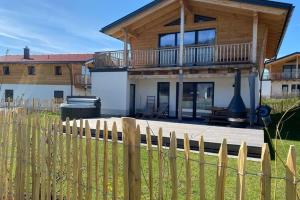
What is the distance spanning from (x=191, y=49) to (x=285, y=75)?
96.8 feet

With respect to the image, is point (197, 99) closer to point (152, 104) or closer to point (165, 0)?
point (152, 104)

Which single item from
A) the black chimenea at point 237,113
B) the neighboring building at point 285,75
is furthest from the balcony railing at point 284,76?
the black chimenea at point 237,113

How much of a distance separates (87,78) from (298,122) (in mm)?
22024

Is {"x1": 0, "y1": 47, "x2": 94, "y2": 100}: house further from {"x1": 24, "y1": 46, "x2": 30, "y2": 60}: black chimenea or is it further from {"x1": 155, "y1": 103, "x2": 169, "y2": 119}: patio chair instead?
{"x1": 155, "y1": 103, "x2": 169, "y2": 119}: patio chair

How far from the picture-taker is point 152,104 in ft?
52.9

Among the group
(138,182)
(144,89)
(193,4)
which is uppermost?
(193,4)

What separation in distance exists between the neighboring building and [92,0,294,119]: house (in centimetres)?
2345

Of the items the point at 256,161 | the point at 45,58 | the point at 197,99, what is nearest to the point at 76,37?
the point at 45,58

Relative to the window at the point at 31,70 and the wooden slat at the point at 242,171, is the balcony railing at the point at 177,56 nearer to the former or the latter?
the wooden slat at the point at 242,171

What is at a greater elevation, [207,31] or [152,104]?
[207,31]

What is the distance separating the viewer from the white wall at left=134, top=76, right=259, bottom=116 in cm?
1342

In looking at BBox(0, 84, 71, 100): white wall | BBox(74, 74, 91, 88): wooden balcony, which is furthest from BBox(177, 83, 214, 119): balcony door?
BBox(0, 84, 71, 100): white wall

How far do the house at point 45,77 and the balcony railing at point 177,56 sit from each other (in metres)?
14.3

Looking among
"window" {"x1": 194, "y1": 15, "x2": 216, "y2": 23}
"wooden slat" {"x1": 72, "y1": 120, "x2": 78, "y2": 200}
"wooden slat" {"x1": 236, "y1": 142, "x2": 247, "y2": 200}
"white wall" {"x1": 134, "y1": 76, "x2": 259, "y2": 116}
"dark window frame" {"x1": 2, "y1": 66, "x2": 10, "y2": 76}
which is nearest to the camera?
"wooden slat" {"x1": 236, "y1": 142, "x2": 247, "y2": 200}
